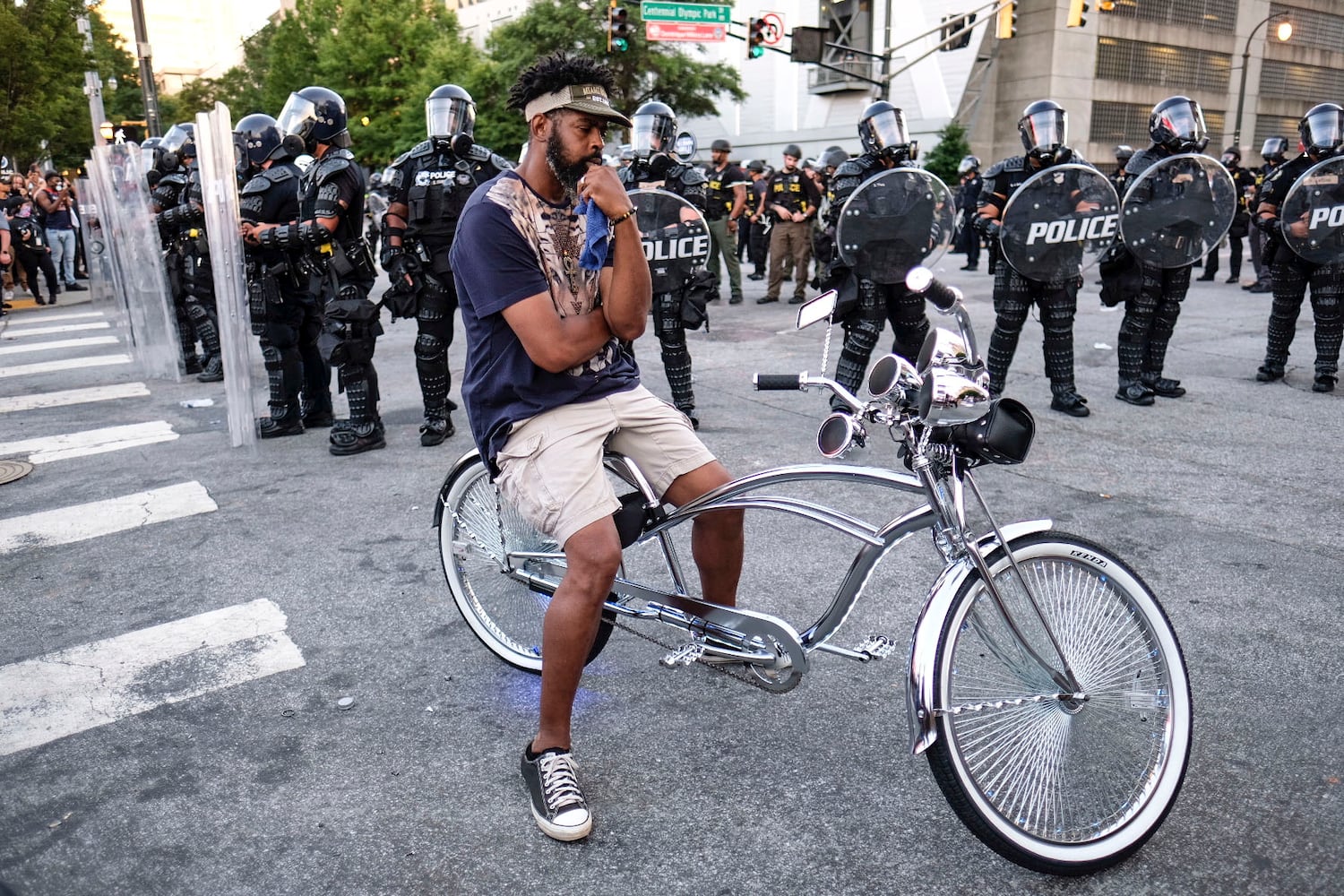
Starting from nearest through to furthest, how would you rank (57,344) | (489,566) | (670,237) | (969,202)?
(489,566) → (670,237) → (57,344) → (969,202)

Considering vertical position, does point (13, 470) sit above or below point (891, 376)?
below

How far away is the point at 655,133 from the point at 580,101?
517 centimetres

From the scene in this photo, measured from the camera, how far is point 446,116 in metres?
6.43

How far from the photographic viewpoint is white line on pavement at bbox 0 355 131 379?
1050 centimetres

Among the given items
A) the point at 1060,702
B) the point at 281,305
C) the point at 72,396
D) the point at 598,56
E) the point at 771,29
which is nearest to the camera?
the point at 1060,702

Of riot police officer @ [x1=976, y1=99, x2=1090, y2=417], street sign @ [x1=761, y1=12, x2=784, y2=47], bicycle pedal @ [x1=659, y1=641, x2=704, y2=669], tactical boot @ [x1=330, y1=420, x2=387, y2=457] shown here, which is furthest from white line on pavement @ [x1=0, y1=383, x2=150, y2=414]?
street sign @ [x1=761, y1=12, x2=784, y2=47]

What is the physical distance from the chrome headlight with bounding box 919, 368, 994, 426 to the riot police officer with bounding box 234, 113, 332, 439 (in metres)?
5.58

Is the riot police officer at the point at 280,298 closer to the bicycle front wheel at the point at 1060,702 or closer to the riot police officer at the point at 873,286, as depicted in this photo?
the riot police officer at the point at 873,286

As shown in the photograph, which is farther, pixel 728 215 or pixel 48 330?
pixel 728 215

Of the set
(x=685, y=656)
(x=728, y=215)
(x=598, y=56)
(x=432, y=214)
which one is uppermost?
(x=598, y=56)

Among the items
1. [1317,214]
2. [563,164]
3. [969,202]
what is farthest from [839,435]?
[969,202]

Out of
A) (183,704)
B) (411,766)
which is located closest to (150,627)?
(183,704)

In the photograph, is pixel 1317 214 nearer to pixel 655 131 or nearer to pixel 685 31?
pixel 655 131

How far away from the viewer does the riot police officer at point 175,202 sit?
31.1 feet
